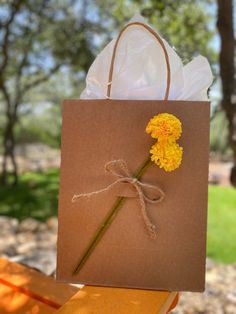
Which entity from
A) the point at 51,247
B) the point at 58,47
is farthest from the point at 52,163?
the point at 51,247

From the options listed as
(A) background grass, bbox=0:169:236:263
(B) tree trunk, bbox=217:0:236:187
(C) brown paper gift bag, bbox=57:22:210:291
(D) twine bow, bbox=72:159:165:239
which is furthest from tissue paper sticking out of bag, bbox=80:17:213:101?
(A) background grass, bbox=0:169:236:263

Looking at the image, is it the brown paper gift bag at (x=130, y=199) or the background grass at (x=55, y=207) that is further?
the background grass at (x=55, y=207)

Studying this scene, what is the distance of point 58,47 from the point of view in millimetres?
8414

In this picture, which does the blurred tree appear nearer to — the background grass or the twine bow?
the background grass

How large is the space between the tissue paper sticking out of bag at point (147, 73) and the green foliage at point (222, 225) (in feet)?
12.6

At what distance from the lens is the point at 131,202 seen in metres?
1.07

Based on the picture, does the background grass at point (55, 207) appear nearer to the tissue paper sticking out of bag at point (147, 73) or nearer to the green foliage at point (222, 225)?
the green foliage at point (222, 225)

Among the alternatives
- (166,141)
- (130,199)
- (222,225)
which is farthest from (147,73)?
(222,225)

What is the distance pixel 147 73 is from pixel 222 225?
16.4ft

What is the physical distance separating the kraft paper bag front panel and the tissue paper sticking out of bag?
0.08 m

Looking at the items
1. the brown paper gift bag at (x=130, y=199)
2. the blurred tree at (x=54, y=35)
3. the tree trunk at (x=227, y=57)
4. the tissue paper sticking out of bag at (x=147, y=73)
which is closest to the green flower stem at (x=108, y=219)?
the brown paper gift bag at (x=130, y=199)

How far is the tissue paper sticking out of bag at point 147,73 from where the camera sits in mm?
1134

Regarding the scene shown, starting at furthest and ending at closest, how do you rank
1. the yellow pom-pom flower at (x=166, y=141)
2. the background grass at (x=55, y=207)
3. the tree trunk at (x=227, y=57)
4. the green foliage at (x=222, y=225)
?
the background grass at (x=55, y=207)
the green foliage at (x=222, y=225)
the tree trunk at (x=227, y=57)
the yellow pom-pom flower at (x=166, y=141)

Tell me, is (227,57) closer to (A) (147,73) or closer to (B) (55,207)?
(A) (147,73)
